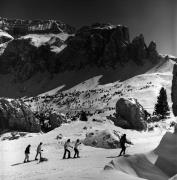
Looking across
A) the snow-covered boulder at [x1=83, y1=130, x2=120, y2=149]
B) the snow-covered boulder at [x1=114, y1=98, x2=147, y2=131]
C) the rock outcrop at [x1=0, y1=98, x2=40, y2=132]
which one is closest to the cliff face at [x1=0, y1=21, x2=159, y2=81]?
the snow-covered boulder at [x1=114, y1=98, x2=147, y2=131]

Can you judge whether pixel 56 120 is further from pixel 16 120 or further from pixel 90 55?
pixel 90 55

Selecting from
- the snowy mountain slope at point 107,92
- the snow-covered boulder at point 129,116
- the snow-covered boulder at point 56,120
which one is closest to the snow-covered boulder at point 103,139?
the snow-covered boulder at point 129,116

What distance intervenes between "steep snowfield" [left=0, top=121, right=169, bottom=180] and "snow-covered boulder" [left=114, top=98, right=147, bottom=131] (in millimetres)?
2098

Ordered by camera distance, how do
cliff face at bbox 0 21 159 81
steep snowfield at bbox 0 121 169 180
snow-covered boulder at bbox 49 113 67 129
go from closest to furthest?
steep snowfield at bbox 0 121 169 180
snow-covered boulder at bbox 49 113 67 129
cliff face at bbox 0 21 159 81

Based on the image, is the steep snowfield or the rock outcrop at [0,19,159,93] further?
the rock outcrop at [0,19,159,93]

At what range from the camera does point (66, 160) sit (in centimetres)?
2248

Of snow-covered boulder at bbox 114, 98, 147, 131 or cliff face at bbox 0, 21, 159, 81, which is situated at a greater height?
cliff face at bbox 0, 21, 159, 81

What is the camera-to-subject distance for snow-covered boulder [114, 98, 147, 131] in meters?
43.8

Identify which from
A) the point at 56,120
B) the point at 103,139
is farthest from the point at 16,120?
the point at 103,139

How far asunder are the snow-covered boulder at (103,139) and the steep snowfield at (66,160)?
2.66ft

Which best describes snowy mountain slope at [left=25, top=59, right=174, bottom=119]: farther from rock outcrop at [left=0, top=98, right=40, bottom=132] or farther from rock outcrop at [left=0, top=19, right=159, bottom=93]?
rock outcrop at [left=0, top=98, right=40, bottom=132]

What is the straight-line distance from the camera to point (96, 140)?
2978 centimetres

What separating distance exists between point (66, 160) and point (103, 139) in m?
7.41

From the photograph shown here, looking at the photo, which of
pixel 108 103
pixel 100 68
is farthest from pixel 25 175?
pixel 100 68
